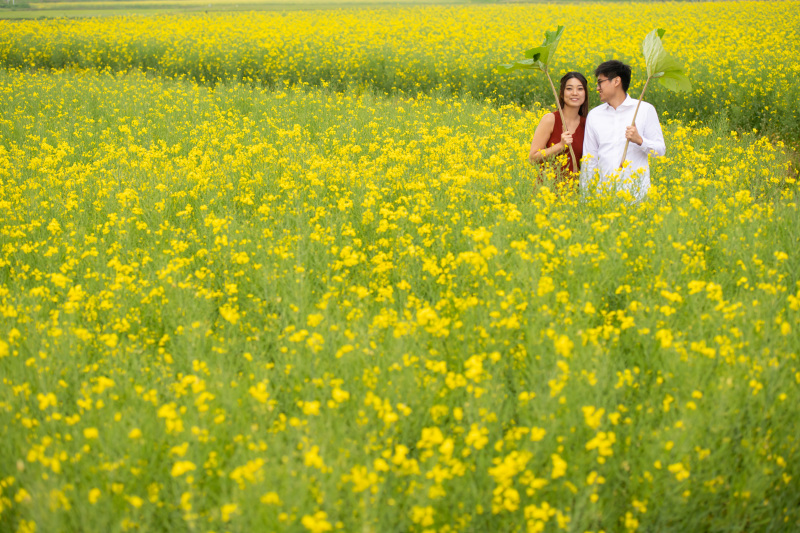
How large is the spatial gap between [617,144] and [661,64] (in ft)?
2.49

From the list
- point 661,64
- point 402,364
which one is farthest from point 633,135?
point 402,364

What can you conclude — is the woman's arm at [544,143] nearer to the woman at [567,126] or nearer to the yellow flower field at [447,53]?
the woman at [567,126]

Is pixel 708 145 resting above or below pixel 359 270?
above

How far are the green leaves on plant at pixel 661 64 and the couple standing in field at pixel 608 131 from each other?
1.03ft

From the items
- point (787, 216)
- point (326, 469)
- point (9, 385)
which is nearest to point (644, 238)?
point (787, 216)

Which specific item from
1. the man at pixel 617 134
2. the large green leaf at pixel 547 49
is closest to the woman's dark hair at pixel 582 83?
the man at pixel 617 134

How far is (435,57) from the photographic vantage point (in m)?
13.3

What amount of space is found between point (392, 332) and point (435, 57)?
1155 cm

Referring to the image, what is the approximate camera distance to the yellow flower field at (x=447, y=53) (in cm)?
975

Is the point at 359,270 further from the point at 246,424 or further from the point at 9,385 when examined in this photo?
the point at 9,385

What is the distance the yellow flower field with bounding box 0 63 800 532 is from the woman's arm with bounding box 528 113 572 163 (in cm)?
29

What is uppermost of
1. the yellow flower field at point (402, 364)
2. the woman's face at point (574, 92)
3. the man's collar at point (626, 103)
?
the woman's face at point (574, 92)

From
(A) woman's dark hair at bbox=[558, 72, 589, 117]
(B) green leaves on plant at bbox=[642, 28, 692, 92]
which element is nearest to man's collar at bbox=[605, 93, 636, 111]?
(A) woman's dark hair at bbox=[558, 72, 589, 117]

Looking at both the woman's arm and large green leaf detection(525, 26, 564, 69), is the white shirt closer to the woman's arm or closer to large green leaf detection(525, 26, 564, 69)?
the woman's arm
